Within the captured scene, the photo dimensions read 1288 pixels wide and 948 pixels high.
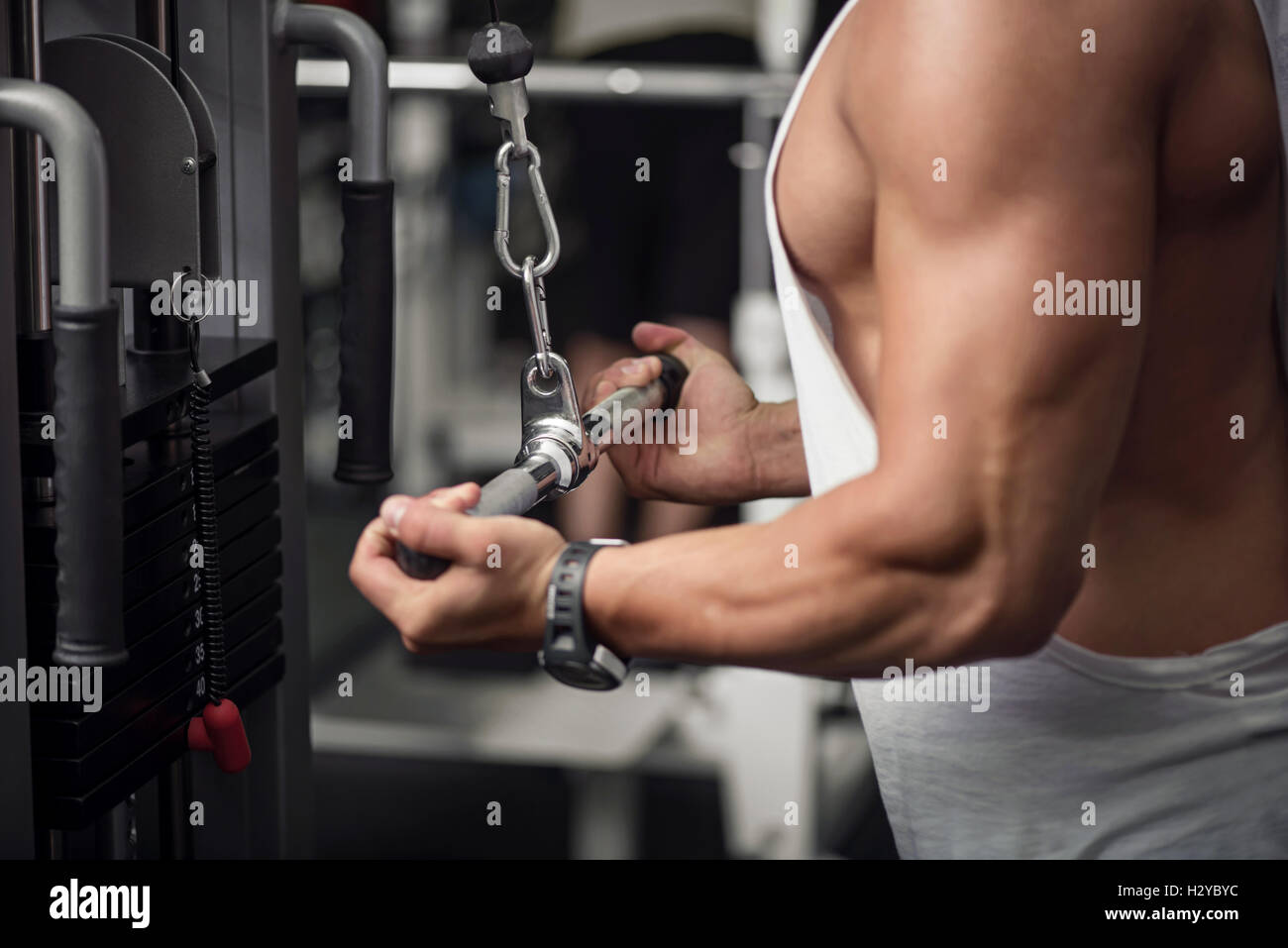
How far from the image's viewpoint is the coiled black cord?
2.43 ft

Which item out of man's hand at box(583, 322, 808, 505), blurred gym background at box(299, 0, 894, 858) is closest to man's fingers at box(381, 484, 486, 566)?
man's hand at box(583, 322, 808, 505)

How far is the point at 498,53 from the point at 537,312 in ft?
0.43

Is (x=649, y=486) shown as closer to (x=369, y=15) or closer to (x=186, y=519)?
(x=186, y=519)

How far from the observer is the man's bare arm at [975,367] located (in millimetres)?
649

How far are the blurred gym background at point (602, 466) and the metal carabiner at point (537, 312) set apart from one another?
29.6 inches

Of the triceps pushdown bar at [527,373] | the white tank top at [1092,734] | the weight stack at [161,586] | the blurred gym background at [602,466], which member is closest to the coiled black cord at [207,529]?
the weight stack at [161,586]

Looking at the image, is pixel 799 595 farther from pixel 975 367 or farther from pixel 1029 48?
pixel 1029 48

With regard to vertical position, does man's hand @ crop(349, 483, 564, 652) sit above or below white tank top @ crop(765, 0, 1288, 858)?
above

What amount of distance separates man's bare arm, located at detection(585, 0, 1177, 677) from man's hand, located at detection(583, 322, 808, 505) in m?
0.34

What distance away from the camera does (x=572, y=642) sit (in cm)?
69

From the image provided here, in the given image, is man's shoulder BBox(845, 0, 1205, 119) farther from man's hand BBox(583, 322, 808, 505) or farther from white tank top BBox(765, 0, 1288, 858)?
man's hand BBox(583, 322, 808, 505)

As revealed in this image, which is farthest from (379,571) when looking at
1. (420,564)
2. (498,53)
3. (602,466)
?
(602,466)

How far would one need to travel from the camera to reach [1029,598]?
679 mm
